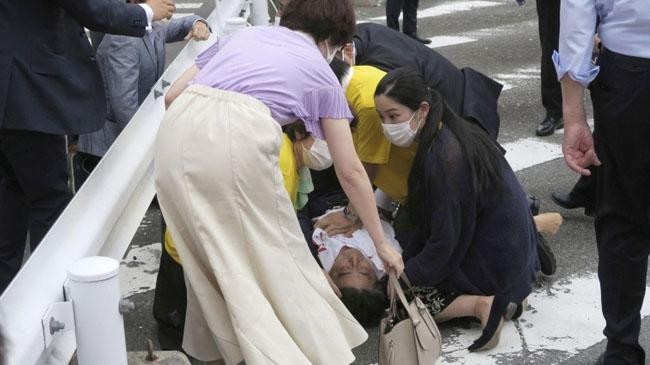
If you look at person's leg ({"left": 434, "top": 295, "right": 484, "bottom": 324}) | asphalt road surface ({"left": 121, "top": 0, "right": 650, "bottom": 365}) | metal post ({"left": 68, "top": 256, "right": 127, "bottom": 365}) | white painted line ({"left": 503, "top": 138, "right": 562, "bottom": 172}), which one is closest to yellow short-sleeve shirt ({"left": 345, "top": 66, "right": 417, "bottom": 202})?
person's leg ({"left": 434, "top": 295, "right": 484, "bottom": 324})

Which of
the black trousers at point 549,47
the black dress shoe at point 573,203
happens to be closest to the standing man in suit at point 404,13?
the black trousers at point 549,47

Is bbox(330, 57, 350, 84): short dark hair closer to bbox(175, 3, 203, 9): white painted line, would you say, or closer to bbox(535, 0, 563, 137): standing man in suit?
bbox(535, 0, 563, 137): standing man in suit

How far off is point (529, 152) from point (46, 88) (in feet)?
12.1

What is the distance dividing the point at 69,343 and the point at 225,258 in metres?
0.65

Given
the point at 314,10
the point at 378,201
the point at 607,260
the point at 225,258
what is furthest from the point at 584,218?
the point at 225,258

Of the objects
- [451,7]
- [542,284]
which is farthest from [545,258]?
[451,7]

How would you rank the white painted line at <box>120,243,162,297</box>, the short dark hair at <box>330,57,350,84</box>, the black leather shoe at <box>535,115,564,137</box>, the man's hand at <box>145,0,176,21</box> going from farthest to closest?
the black leather shoe at <box>535,115,564,137</box>, the white painted line at <box>120,243,162,297</box>, the short dark hair at <box>330,57,350,84</box>, the man's hand at <box>145,0,176,21</box>

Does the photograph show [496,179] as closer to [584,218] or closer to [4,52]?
[584,218]

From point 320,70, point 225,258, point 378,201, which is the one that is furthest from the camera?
point 378,201

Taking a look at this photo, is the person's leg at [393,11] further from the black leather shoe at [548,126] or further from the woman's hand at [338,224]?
the woman's hand at [338,224]

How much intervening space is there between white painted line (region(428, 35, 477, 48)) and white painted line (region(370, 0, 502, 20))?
1.01 metres

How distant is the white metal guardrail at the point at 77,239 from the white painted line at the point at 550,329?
4.71 ft

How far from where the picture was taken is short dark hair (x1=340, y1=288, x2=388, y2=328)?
4516mm

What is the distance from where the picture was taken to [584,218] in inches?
224
